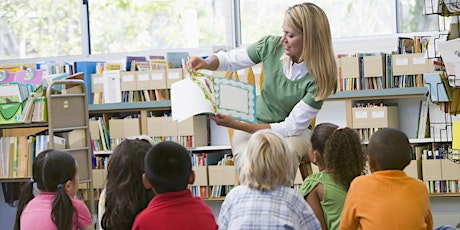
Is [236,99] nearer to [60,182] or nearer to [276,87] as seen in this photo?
[276,87]

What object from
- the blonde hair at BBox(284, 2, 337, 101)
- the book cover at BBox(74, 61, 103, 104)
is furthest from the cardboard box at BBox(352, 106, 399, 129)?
the blonde hair at BBox(284, 2, 337, 101)

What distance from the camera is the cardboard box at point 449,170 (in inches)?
213

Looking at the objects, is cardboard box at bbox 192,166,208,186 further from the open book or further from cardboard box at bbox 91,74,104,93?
the open book

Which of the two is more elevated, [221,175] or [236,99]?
[236,99]

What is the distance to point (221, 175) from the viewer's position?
235 inches

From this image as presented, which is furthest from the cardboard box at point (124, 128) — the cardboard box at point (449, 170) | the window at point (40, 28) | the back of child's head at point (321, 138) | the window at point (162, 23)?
the back of child's head at point (321, 138)

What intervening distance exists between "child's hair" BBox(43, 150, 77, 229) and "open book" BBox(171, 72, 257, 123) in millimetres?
484

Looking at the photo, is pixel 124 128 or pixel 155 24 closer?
pixel 124 128

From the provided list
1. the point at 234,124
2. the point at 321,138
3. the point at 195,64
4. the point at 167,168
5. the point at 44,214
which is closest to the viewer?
the point at 167,168

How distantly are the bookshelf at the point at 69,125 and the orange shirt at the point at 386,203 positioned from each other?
2774mm

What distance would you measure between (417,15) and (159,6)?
7.26 ft

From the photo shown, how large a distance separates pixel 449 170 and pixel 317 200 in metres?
2.67

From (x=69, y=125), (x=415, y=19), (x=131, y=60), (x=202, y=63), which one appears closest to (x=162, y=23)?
(x=131, y=60)

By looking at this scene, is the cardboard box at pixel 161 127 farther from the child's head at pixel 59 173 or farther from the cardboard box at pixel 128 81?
the child's head at pixel 59 173
